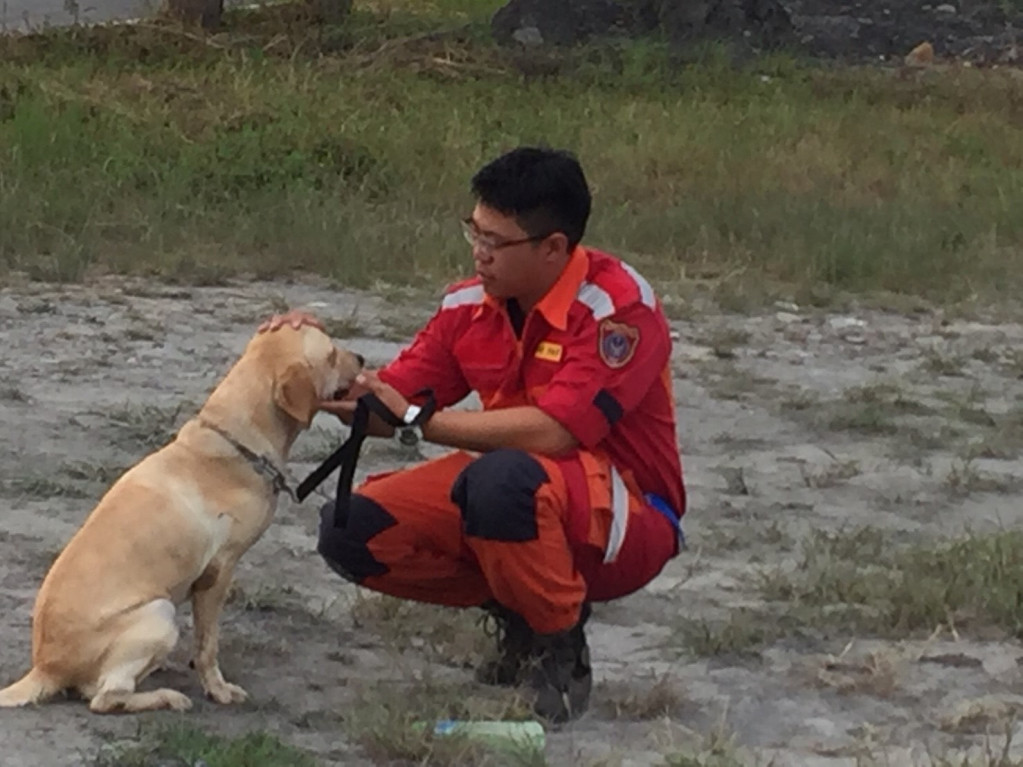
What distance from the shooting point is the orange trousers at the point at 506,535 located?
4020 mm

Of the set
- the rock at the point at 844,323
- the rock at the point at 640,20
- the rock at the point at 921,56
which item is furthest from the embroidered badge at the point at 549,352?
the rock at the point at 921,56

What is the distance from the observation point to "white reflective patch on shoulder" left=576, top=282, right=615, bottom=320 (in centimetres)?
412

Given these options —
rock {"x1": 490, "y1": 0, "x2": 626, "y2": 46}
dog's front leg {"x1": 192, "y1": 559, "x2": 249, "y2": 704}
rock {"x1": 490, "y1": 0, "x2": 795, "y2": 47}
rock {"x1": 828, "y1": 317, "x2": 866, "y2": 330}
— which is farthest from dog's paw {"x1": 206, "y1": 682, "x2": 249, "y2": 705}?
rock {"x1": 490, "y1": 0, "x2": 795, "y2": 47}

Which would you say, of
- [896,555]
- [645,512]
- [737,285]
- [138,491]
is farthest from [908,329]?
[138,491]

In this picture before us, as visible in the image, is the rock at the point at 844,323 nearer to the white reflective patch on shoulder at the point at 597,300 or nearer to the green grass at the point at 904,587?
the green grass at the point at 904,587

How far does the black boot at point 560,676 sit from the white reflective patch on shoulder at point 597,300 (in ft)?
2.02

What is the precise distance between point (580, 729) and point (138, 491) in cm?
101

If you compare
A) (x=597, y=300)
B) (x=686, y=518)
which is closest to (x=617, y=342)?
(x=597, y=300)

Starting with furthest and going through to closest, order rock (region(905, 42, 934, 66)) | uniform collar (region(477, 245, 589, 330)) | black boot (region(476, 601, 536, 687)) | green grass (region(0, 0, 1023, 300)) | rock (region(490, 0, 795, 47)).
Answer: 1. rock (region(905, 42, 934, 66))
2. rock (region(490, 0, 795, 47))
3. green grass (region(0, 0, 1023, 300))
4. black boot (region(476, 601, 536, 687))
5. uniform collar (region(477, 245, 589, 330))

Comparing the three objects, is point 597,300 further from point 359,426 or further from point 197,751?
point 197,751

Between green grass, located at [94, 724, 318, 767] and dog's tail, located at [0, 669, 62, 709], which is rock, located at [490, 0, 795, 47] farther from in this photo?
green grass, located at [94, 724, 318, 767]

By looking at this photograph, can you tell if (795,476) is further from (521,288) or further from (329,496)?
(521,288)

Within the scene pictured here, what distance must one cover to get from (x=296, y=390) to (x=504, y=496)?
47cm

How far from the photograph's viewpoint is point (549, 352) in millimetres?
4164
